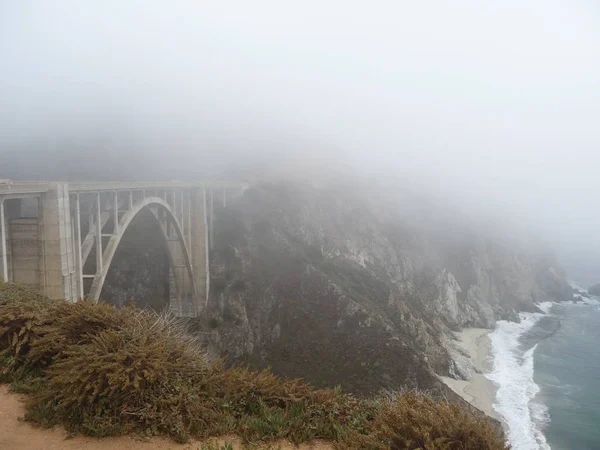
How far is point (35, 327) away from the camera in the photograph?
7188mm

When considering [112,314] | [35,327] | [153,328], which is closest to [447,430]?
[153,328]

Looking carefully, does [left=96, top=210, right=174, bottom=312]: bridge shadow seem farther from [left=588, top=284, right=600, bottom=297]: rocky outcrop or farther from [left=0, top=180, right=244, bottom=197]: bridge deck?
[left=588, top=284, right=600, bottom=297]: rocky outcrop

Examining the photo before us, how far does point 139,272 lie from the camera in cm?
4350

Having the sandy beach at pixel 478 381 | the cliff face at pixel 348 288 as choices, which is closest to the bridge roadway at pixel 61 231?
the cliff face at pixel 348 288

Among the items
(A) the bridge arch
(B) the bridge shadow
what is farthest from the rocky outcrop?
(B) the bridge shadow

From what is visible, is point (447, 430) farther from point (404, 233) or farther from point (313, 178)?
point (313, 178)

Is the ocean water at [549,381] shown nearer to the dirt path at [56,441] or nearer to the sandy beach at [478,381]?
the sandy beach at [478,381]

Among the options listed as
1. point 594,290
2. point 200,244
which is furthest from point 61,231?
point 594,290

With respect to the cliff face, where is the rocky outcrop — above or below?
below

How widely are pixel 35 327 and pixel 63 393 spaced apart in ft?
6.89

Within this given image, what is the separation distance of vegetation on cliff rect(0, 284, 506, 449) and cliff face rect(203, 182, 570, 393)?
24.7 m

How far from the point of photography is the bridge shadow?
42094 millimetres

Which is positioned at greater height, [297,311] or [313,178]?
[313,178]

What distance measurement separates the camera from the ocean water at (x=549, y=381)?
26156 mm
